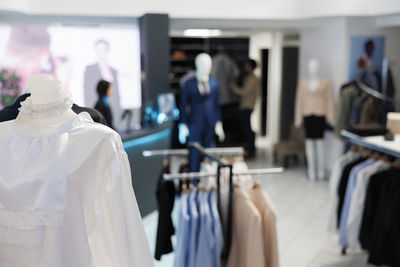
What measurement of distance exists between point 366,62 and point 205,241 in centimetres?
535

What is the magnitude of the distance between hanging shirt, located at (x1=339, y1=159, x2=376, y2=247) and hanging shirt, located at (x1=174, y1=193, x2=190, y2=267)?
1787mm

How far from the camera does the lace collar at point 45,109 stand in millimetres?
1992

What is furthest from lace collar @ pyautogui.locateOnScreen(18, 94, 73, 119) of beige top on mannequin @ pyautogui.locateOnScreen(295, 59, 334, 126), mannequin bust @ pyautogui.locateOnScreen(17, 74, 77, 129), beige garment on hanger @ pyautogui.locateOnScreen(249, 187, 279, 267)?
beige top on mannequin @ pyautogui.locateOnScreen(295, 59, 334, 126)

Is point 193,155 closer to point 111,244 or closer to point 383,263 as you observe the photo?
point 383,263

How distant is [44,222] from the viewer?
191 cm

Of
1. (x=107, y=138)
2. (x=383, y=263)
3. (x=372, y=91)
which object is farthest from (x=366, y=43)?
(x=107, y=138)

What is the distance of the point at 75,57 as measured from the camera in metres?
7.29

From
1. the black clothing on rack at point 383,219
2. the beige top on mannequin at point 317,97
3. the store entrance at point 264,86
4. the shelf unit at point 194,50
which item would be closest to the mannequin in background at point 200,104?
the beige top on mannequin at point 317,97

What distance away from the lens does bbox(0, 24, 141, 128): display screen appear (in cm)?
705

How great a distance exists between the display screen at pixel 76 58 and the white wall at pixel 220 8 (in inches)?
12.6

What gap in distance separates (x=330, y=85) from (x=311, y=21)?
1.12 meters

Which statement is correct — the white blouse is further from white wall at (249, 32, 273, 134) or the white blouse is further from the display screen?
white wall at (249, 32, 273, 134)

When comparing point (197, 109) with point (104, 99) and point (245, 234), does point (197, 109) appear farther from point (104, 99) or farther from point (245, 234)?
point (245, 234)

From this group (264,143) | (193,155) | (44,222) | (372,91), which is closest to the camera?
(44,222)
